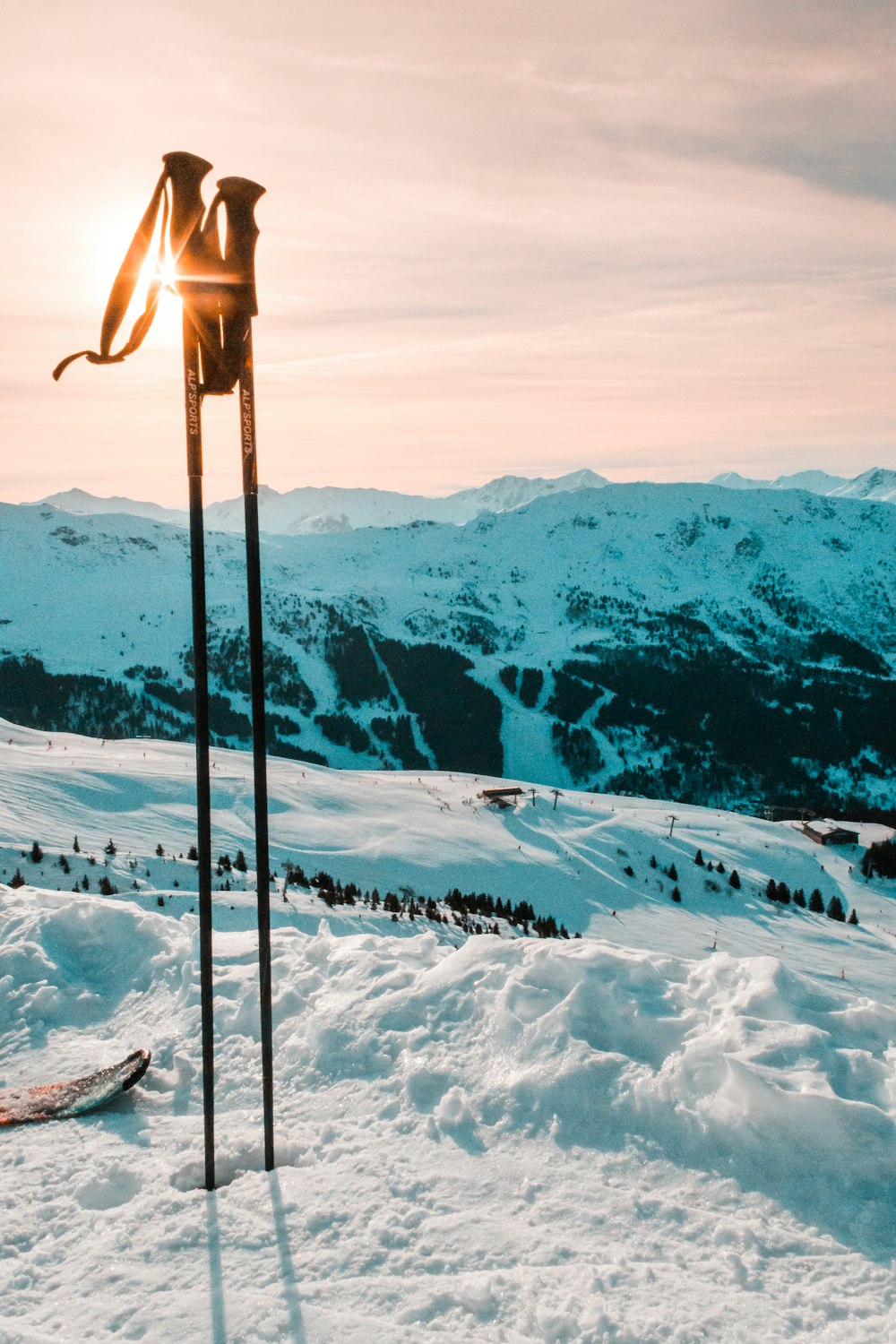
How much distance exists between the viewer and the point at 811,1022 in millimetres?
6996

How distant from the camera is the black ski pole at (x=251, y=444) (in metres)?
5.05

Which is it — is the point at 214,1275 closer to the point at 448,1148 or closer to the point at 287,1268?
the point at 287,1268

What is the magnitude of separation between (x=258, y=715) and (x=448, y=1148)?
12.1 feet

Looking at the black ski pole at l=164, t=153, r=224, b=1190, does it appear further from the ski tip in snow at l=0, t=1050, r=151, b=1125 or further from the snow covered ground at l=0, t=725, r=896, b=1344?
the ski tip in snow at l=0, t=1050, r=151, b=1125

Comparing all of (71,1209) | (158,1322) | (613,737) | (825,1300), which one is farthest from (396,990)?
(613,737)

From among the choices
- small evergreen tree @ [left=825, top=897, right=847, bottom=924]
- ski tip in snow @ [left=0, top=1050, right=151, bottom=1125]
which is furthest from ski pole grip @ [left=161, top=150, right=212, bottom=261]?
small evergreen tree @ [left=825, top=897, right=847, bottom=924]

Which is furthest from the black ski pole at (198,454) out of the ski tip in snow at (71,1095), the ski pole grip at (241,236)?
the ski tip in snow at (71,1095)

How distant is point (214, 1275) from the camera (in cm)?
455

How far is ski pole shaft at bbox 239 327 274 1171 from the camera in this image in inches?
211

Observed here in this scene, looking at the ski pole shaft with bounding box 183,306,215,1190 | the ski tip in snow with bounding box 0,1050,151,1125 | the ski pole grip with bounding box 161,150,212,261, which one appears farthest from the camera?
the ski tip in snow with bounding box 0,1050,151,1125

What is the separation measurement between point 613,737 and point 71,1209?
7329 inches

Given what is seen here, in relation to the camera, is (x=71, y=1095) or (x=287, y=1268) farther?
(x=71, y=1095)

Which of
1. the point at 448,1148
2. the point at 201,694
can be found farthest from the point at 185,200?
the point at 448,1148

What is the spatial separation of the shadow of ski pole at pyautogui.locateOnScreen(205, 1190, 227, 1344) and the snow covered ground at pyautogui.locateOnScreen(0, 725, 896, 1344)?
0.02 meters
